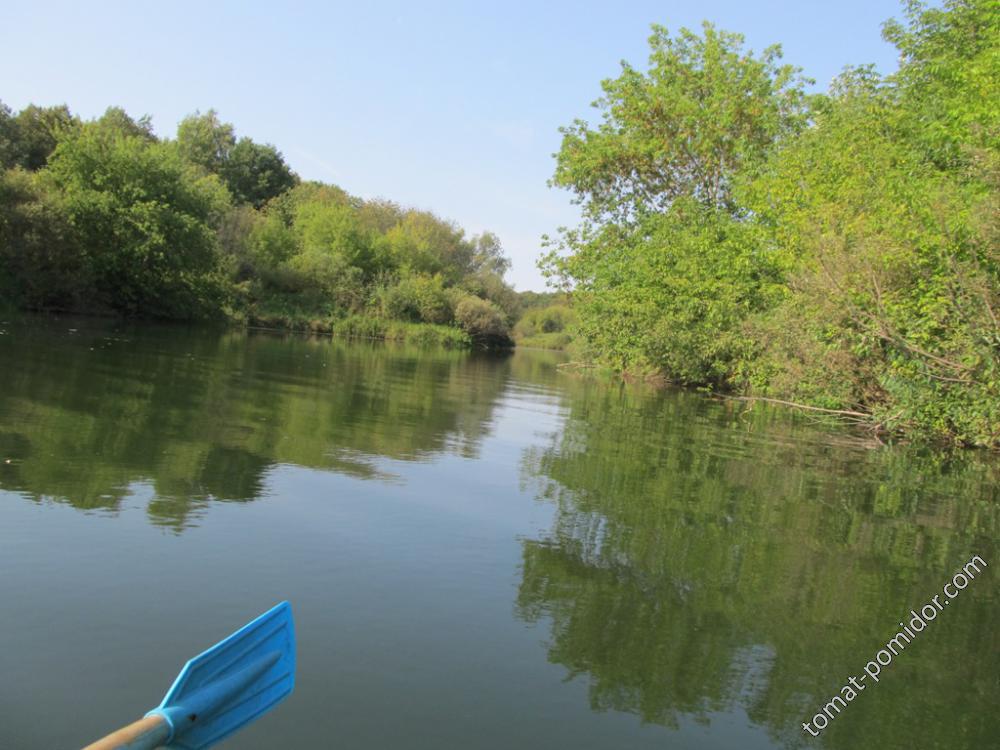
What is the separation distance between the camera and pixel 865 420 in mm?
16406

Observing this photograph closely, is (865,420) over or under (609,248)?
under

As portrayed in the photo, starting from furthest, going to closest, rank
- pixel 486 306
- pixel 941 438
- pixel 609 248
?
pixel 486 306, pixel 609 248, pixel 941 438

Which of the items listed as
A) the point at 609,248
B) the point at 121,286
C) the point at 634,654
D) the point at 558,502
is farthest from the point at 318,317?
the point at 634,654

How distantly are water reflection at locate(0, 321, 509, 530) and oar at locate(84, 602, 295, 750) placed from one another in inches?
113

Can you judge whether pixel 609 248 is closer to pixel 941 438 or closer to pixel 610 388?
pixel 610 388

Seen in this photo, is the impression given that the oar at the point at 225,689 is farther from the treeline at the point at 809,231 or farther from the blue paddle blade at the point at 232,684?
the treeline at the point at 809,231

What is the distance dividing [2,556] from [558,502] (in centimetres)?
467

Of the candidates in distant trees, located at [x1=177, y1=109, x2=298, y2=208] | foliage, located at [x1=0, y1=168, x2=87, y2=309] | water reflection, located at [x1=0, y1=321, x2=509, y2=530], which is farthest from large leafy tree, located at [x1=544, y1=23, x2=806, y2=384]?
distant trees, located at [x1=177, y1=109, x2=298, y2=208]

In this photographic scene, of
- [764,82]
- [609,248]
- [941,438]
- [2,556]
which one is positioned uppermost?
[764,82]

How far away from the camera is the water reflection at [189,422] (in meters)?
6.81

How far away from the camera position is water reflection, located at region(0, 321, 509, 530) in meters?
6.81

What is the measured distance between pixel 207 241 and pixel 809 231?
109 ft

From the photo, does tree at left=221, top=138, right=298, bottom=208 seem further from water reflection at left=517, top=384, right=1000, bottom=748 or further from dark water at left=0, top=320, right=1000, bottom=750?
water reflection at left=517, top=384, right=1000, bottom=748

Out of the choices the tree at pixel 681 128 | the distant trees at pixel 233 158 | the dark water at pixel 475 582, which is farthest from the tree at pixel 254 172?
the dark water at pixel 475 582
